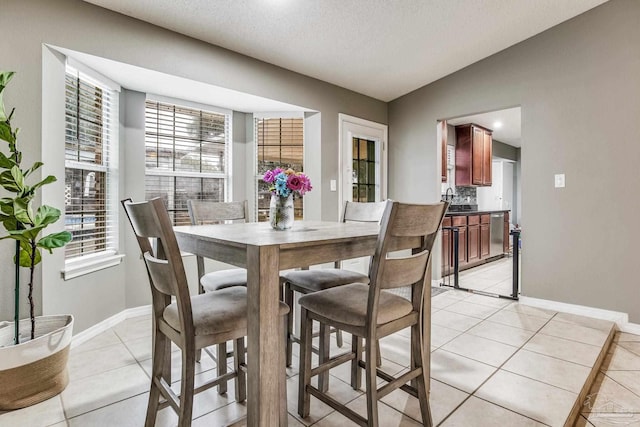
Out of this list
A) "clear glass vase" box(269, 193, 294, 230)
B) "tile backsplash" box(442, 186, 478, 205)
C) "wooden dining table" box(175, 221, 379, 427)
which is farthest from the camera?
"tile backsplash" box(442, 186, 478, 205)

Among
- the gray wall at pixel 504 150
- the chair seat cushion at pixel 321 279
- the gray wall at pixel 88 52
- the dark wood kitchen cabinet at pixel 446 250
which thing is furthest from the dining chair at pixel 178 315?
the gray wall at pixel 504 150

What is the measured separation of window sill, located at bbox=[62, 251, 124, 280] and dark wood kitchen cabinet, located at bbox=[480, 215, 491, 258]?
16.0 feet

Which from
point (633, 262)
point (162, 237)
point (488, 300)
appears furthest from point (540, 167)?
point (162, 237)

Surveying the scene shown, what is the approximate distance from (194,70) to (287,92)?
0.99m

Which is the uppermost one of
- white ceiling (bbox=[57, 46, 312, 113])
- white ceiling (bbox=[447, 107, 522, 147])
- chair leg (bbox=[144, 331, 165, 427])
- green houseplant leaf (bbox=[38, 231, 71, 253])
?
white ceiling (bbox=[447, 107, 522, 147])

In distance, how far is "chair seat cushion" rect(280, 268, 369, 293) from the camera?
195 cm

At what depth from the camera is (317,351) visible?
1899mm

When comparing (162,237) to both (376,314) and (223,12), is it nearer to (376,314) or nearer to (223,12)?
(376,314)

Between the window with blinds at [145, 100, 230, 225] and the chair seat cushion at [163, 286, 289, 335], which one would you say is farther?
the window with blinds at [145, 100, 230, 225]

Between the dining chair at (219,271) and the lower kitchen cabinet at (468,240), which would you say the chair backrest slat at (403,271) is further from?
the lower kitchen cabinet at (468,240)

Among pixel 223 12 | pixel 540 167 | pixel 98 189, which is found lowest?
pixel 98 189

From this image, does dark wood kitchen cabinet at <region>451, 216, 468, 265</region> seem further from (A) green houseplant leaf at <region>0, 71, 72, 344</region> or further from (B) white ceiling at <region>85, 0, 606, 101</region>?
(A) green houseplant leaf at <region>0, 71, 72, 344</region>

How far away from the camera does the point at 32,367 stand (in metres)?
1.73

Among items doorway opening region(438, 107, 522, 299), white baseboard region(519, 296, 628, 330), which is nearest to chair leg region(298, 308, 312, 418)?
white baseboard region(519, 296, 628, 330)
